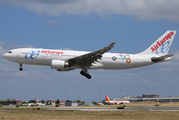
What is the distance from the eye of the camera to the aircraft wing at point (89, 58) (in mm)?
42381

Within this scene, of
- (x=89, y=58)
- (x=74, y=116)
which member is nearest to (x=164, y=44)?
(x=89, y=58)

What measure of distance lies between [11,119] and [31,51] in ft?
64.4

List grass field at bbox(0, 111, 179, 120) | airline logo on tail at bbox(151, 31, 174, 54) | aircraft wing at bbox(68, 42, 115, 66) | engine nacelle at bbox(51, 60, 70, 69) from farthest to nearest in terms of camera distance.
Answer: airline logo on tail at bbox(151, 31, 174, 54) < engine nacelle at bbox(51, 60, 70, 69) < aircraft wing at bbox(68, 42, 115, 66) < grass field at bbox(0, 111, 179, 120)

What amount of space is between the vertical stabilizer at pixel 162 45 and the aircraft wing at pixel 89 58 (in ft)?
38.7

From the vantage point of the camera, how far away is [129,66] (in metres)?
47.8

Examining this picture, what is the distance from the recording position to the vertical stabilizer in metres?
50.6

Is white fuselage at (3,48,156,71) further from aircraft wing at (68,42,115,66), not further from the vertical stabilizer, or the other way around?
the vertical stabilizer

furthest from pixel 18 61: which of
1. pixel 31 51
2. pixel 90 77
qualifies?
pixel 90 77

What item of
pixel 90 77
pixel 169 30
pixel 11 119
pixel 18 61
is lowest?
pixel 11 119

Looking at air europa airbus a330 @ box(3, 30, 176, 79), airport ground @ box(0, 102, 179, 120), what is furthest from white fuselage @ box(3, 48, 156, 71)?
airport ground @ box(0, 102, 179, 120)

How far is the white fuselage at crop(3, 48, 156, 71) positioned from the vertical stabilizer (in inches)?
109

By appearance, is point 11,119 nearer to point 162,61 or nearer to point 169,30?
point 162,61

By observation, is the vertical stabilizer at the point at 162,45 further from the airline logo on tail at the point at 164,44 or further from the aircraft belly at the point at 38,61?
the aircraft belly at the point at 38,61

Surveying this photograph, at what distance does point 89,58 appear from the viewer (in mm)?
44094
